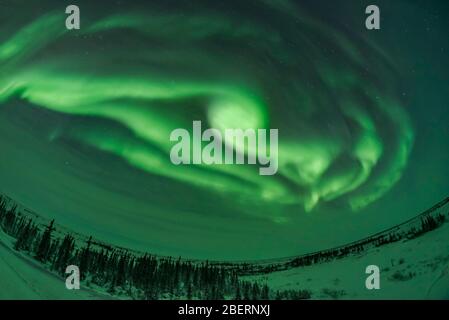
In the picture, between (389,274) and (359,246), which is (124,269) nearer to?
(359,246)

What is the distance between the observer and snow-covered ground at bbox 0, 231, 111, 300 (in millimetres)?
4270

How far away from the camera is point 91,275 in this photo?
14.4 feet

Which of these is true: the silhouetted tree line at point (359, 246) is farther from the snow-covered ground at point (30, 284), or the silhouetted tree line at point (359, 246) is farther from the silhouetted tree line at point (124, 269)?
the snow-covered ground at point (30, 284)

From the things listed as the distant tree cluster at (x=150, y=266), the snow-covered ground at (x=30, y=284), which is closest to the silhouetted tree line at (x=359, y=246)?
the distant tree cluster at (x=150, y=266)

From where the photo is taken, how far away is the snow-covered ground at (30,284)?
14.0ft

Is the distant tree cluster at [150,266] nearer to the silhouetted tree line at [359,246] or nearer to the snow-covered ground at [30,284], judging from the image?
the silhouetted tree line at [359,246]

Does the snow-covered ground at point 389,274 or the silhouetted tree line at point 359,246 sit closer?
the snow-covered ground at point 389,274

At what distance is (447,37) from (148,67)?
3.28 m

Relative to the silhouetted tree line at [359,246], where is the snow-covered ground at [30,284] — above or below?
below

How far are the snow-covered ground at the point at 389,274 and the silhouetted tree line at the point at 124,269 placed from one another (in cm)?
34

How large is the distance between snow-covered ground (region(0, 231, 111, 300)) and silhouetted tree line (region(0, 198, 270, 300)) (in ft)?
0.34
